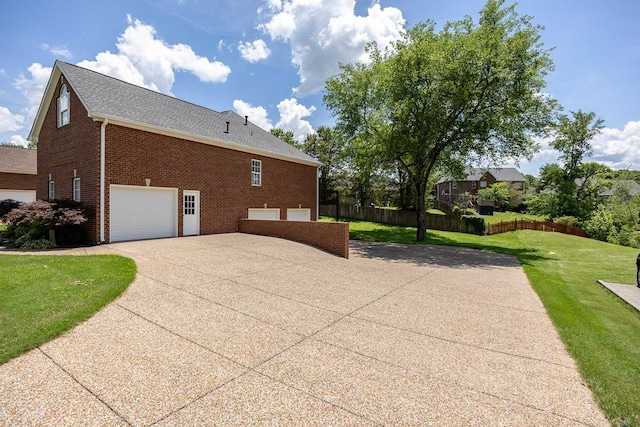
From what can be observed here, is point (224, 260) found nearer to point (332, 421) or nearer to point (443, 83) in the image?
point (332, 421)

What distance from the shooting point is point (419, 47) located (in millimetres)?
16562

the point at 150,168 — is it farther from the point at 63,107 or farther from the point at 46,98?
the point at 46,98

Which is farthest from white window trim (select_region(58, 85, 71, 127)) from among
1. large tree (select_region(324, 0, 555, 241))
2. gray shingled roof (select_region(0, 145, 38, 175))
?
large tree (select_region(324, 0, 555, 241))

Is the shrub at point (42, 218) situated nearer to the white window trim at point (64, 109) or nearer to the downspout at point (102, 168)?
the downspout at point (102, 168)

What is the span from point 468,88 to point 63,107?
1880cm

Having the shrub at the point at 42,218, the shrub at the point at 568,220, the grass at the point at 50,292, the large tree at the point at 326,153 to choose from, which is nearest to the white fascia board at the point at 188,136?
the shrub at the point at 42,218

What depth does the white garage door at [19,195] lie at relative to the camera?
23.7m

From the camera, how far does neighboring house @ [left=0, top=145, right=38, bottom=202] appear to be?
23703mm

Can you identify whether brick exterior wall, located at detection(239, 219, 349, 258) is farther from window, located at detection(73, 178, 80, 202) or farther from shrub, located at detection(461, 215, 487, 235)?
shrub, located at detection(461, 215, 487, 235)

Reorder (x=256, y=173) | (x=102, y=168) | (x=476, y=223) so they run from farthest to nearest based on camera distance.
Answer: (x=476, y=223) → (x=256, y=173) → (x=102, y=168)

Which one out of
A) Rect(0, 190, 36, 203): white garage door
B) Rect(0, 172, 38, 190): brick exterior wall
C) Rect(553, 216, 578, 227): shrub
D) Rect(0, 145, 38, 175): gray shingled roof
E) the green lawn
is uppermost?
Rect(0, 145, 38, 175): gray shingled roof

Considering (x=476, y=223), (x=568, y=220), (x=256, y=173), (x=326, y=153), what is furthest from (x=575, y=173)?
(x=256, y=173)

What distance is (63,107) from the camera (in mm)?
13766

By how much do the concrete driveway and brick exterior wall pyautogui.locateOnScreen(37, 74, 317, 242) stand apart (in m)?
6.54
